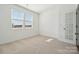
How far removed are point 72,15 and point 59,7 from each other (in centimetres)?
43

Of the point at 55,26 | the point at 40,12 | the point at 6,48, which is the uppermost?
the point at 40,12

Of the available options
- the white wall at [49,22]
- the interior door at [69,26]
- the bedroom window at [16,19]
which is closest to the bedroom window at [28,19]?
the bedroom window at [16,19]

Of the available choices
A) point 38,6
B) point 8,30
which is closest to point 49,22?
point 38,6

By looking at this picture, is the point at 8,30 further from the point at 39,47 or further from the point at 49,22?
the point at 49,22

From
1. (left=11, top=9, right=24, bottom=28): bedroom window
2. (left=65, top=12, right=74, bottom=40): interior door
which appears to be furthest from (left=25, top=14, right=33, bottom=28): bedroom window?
(left=65, top=12, right=74, bottom=40): interior door

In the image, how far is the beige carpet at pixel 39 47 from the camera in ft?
7.32

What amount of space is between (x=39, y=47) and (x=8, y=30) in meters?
0.84

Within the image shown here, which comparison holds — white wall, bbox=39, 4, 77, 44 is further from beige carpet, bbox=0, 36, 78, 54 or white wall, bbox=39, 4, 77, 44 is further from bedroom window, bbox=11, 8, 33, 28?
bedroom window, bbox=11, 8, 33, 28

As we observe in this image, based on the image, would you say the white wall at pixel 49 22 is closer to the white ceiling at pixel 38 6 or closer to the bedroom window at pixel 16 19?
the white ceiling at pixel 38 6

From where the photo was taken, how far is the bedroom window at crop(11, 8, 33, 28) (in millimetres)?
2301

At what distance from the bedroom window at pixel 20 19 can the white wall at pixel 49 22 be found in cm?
28

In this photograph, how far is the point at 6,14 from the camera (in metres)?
2.26
